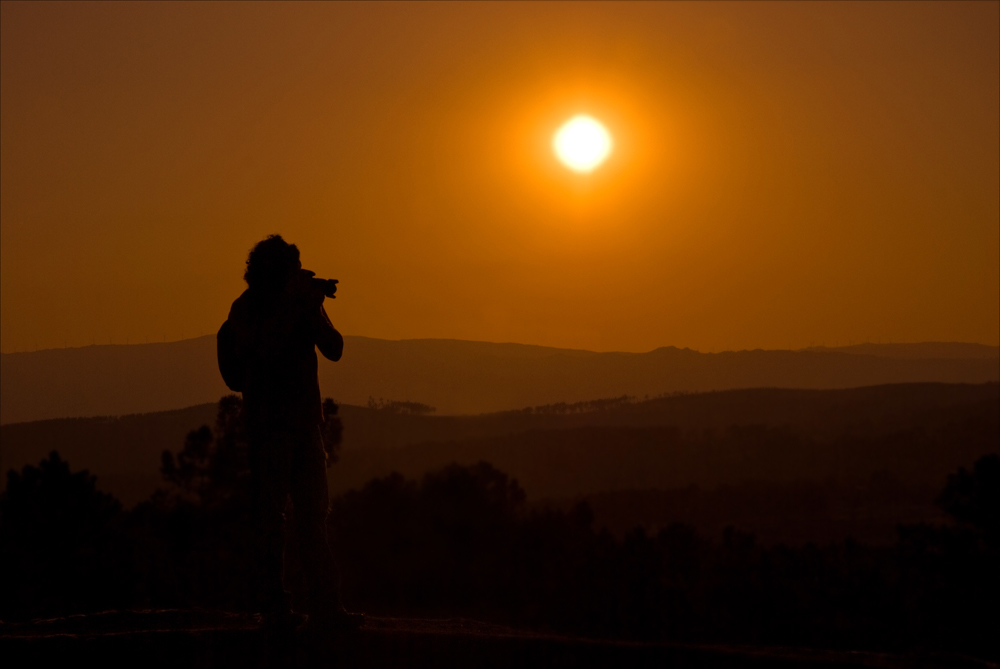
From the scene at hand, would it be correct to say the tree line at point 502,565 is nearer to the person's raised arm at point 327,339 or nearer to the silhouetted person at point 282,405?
the silhouetted person at point 282,405

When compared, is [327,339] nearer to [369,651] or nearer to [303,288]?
[303,288]

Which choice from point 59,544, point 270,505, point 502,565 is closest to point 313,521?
point 270,505

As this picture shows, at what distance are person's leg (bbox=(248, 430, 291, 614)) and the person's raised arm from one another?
71cm

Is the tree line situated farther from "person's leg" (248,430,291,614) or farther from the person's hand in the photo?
the person's hand

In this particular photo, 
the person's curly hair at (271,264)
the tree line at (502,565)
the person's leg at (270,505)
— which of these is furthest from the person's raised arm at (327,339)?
the tree line at (502,565)

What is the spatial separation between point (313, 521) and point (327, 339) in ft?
4.56

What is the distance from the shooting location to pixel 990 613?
30469 mm

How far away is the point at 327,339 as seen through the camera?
777 centimetres

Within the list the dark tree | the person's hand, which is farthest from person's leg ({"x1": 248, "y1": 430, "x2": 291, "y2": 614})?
the dark tree

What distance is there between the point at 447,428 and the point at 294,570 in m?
95.4

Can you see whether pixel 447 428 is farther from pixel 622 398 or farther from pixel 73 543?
pixel 73 543

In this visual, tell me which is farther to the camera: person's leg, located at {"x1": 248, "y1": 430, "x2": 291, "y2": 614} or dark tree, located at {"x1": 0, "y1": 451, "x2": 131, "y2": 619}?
dark tree, located at {"x1": 0, "y1": 451, "x2": 131, "y2": 619}

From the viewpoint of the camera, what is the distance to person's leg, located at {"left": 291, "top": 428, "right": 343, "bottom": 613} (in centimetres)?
780

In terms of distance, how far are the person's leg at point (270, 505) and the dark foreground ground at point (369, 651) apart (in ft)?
1.00
